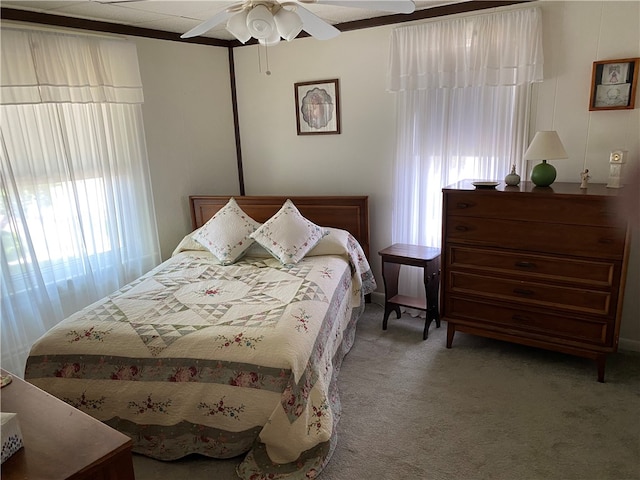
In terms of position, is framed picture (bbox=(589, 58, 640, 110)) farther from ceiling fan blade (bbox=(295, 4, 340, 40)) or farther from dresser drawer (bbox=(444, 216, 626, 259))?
ceiling fan blade (bbox=(295, 4, 340, 40))

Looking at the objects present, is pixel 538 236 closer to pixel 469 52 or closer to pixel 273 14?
pixel 469 52

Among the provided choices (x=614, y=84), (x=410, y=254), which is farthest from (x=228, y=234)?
(x=614, y=84)

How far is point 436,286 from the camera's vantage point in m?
3.53

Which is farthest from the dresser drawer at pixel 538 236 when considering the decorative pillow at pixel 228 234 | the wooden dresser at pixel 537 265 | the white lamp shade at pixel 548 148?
the decorative pillow at pixel 228 234

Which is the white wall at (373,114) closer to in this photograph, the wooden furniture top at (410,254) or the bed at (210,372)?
the wooden furniture top at (410,254)

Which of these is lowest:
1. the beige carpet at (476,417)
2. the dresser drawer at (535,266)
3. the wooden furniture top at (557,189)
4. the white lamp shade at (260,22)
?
the beige carpet at (476,417)

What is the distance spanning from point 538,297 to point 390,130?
68.8 inches

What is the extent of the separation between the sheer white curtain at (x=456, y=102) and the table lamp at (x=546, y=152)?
40 cm

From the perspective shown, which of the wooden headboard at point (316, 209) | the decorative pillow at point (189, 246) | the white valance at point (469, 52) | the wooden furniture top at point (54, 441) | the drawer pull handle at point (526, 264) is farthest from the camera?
the wooden headboard at point (316, 209)

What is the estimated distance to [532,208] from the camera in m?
2.71

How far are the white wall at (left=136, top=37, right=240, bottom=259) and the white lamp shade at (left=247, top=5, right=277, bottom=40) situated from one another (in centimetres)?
196

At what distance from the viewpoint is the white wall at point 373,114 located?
9.38 feet

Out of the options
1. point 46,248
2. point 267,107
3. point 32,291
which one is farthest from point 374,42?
point 32,291

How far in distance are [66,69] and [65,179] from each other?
74 cm
